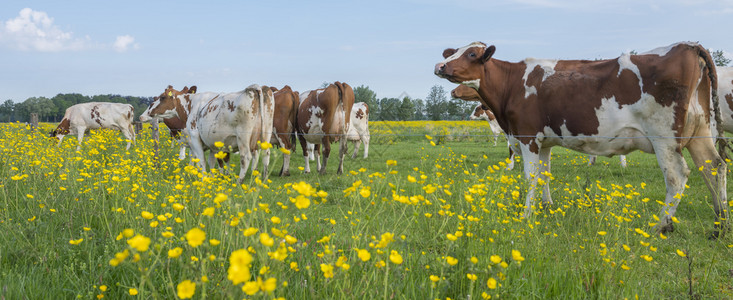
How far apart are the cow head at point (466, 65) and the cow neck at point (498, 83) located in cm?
9

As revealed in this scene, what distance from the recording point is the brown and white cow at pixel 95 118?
56.3 ft

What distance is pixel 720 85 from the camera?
22.3 feet

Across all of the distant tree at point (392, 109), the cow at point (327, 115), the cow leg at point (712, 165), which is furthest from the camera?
the distant tree at point (392, 109)

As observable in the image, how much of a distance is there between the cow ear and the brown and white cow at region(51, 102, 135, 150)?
1554cm

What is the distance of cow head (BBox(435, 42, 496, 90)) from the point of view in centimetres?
555

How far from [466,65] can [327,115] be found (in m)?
4.58

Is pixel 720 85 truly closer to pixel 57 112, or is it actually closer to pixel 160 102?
pixel 160 102

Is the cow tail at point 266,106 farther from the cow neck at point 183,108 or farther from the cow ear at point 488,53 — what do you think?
the cow ear at point 488,53

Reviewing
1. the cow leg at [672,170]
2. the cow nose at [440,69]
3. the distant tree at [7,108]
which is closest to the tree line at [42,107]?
the distant tree at [7,108]

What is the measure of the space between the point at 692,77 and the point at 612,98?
70cm

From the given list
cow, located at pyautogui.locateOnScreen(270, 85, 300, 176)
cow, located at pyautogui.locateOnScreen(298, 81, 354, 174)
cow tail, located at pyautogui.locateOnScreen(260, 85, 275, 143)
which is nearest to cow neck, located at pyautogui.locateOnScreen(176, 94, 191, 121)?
cow, located at pyautogui.locateOnScreen(270, 85, 300, 176)

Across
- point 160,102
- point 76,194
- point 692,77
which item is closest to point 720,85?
point 692,77

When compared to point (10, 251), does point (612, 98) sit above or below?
above

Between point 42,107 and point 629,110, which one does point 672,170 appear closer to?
point 629,110
